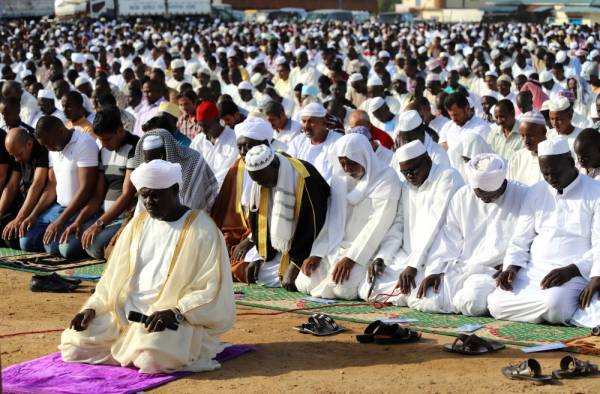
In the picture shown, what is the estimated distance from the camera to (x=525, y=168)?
897 centimetres

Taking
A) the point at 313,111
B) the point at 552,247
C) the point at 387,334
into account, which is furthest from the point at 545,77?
the point at 387,334

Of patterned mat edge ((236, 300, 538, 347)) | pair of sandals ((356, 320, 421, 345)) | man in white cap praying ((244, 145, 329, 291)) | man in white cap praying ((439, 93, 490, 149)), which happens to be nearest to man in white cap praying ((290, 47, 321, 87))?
man in white cap praying ((439, 93, 490, 149))

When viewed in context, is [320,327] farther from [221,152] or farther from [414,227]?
[221,152]

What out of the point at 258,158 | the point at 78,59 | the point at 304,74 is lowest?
the point at 258,158

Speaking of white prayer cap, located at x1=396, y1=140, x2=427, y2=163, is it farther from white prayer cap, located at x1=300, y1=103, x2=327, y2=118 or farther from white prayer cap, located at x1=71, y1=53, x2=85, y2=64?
white prayer cap, located at x1=71, y1=53, x2=85, y2=64

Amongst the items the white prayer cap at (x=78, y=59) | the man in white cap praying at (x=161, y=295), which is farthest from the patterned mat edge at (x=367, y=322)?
the white prayer cap at (x=78, y=59)

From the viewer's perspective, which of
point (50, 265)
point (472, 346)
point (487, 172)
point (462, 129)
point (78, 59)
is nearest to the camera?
point (472, 346)

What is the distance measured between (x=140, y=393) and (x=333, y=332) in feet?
4.97

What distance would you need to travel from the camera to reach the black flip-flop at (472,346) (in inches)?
231

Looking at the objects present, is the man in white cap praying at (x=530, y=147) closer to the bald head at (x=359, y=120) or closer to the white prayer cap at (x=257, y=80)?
the bald head at (x=359, y=120)

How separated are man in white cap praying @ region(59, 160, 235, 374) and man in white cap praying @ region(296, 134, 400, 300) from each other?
1.90 metres

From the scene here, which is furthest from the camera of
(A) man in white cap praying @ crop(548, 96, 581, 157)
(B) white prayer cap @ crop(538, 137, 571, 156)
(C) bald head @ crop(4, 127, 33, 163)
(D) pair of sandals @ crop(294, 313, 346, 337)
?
(A) man in white cap praying @ crop(548, 96, 581, 157)

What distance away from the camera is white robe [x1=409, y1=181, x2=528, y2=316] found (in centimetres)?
698

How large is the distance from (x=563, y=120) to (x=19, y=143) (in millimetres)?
4715
